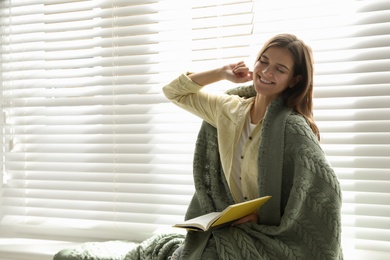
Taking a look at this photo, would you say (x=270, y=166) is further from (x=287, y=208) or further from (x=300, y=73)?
(x=300, y=73)

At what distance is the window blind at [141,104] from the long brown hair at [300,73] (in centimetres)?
22

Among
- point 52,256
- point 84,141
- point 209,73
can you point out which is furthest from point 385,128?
point 52,256

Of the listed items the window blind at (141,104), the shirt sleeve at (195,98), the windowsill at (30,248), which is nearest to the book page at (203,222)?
the shirt sleeve at (195,98)

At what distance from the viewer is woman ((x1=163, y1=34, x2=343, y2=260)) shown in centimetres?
178

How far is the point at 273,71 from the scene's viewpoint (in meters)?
1.86

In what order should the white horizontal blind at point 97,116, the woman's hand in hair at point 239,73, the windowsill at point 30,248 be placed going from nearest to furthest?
the woman's hand in hair at point 239,73
the white horizontal blind at point 97,116
the windowsill at point 30,248

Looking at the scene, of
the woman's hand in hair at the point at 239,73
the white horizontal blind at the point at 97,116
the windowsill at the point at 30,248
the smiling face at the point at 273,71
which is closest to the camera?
the smiling face at the point at 273,71

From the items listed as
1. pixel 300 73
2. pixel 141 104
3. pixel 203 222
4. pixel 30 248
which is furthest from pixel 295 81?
pixel 30 248

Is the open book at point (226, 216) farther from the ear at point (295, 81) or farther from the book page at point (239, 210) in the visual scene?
the ear at point (295, 81)

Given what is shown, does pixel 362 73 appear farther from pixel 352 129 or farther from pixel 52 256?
pixel 52 256

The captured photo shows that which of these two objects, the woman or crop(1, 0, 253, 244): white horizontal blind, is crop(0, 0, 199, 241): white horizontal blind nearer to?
crop(1, 0, 253, 244): white horizontal blind

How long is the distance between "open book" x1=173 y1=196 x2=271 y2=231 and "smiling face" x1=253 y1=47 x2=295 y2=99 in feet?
1.27

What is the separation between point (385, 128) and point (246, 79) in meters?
0.56

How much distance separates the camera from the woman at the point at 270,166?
1.78m
